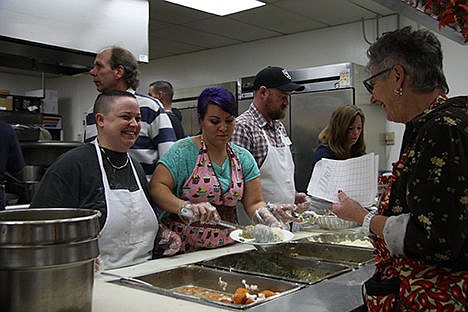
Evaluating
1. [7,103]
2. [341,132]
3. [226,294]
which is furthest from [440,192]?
[7,103]

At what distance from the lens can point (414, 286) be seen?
1313 mm

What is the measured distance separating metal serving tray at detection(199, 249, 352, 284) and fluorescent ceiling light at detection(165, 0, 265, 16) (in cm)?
279

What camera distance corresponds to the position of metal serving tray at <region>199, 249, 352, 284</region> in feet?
6.50

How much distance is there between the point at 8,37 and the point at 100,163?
129cm

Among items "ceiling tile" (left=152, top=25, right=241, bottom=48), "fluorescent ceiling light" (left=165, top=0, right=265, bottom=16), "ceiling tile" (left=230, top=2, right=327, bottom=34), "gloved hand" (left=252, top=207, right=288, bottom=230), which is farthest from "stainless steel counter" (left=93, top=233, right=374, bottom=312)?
"ceiling tile" (left=152, top=25, right=241, bottom=48)

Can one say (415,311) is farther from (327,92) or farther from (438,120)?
(327,92)

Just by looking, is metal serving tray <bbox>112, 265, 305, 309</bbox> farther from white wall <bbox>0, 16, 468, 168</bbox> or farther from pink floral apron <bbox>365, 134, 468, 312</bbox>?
white wall <bbox>0, 16, 468, 168</bbox>

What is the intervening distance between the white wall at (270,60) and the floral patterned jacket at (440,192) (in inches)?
151

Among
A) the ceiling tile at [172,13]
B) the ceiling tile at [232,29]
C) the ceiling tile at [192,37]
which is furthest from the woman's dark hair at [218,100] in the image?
the ceiling tile at [192,37]

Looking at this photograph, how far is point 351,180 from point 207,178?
2.59 feet

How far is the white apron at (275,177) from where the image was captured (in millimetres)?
2898

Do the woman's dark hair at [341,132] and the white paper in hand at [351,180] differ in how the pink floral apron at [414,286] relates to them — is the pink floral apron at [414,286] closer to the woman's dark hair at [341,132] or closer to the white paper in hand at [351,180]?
the white paper in hand at [351,180]

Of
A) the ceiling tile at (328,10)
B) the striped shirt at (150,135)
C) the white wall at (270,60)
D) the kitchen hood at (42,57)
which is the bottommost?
the striped shirt at (150,135)

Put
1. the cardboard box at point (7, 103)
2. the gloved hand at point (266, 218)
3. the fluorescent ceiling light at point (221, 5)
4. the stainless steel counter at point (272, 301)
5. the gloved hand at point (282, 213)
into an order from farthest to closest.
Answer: the cardboard box at point (7, 103), the fluorescent ceiling light at point (221, 5), the gloved hand at point (282, 213), the gloved hand at point (266, 218), the stainless steel counter at point (272, 301)
